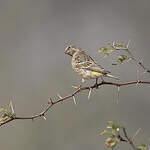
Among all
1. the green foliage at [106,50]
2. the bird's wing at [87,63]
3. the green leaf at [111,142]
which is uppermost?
the green foliage at [106,50]

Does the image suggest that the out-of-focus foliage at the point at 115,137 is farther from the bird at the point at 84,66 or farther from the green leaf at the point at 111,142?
the bird at the point at 84,66

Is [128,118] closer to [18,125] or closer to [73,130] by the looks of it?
[73,130]

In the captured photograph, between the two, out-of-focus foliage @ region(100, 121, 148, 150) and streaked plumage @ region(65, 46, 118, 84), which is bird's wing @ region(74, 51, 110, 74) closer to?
streaked plumage @ region(65, 46, 118, 84)

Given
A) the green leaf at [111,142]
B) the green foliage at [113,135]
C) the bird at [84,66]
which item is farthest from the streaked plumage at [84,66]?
the green leaf at [111,142]

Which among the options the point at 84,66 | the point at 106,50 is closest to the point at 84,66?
the point at 84,66

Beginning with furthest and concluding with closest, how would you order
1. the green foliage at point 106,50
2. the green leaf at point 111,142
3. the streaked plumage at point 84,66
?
the streaked plumage at point 84,66 < the green foliage at point 106,50 < the green leaf at point 111,142

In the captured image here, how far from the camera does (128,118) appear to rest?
1401 centimetres

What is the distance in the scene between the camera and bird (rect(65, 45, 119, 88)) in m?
5.75

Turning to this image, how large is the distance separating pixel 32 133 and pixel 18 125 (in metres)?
0.70

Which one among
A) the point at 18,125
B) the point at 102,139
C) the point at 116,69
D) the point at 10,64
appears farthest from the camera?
the point at 10,64

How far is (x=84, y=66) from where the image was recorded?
19.6 ft

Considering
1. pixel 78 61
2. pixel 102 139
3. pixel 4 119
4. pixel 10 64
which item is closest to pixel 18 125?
pixel 102 139

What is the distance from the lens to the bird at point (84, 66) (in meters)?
5.75

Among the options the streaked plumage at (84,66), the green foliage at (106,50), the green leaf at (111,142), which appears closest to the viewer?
the green leaf at (111,142)
